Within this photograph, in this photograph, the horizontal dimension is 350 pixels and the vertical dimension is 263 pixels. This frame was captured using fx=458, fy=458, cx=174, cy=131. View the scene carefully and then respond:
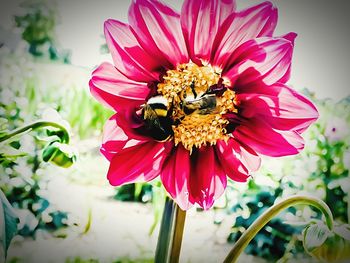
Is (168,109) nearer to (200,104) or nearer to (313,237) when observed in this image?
(200,104)

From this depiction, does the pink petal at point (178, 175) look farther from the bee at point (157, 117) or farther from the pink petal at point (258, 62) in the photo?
the pink petal at point (258, 62)

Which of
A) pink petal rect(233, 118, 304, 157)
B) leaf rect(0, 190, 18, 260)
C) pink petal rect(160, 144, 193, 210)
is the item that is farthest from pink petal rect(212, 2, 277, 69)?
leaf rect(0, 190, 18, 260)

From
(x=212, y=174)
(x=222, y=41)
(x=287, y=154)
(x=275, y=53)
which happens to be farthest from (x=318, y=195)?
(x=222, y=41)

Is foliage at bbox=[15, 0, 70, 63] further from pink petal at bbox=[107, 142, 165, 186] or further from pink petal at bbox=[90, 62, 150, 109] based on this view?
pink petal at bbox=[107, 142, 165, 186]

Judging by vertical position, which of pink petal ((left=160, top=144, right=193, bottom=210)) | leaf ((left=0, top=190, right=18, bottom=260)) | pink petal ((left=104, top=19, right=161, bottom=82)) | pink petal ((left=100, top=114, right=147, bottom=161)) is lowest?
leaf ((left=0, top=190, right=18, bottom=260))

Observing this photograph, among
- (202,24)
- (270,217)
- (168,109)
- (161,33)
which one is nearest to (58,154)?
(168,109)

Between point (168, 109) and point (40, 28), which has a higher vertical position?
point (40, 28)

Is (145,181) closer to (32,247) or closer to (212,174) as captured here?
(212,174)
